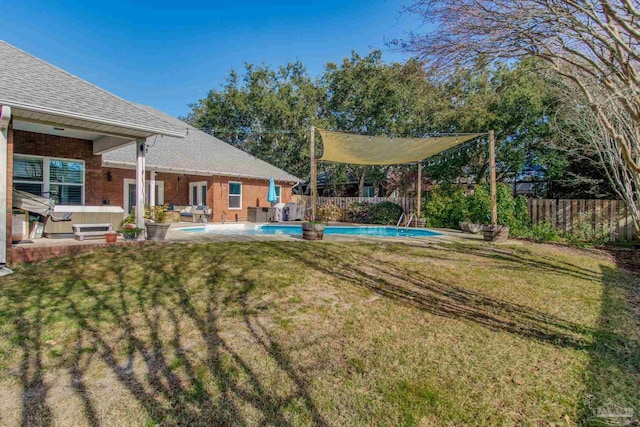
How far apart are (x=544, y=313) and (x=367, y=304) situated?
7.21 ft

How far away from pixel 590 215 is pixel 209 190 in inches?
622

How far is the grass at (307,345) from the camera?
239cm

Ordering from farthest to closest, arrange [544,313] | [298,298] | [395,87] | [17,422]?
[395,87], [298,298], [544,313], [17,422]

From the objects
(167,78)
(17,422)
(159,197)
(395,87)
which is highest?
(167,78)

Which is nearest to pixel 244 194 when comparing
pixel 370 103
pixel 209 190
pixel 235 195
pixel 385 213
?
pixel 235 195

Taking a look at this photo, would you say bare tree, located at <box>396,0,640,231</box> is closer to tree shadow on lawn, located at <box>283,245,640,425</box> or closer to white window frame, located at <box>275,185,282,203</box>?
tree shadow on lawn, located at <box>283,245,640,425</box>

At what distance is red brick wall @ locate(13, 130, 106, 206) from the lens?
360 inches

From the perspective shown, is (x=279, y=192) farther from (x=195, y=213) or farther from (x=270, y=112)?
(x=270, y=112)

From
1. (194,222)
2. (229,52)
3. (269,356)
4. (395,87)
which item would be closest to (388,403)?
(269,356)

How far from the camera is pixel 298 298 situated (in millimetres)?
4582

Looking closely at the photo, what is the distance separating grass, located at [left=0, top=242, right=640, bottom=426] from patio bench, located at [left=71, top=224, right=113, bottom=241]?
183 cm

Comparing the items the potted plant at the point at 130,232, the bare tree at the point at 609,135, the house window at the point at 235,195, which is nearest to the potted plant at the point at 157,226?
the potted plant at the point at 130,232

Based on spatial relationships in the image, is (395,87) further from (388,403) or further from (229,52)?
(388,403)

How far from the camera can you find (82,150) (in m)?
10.2
